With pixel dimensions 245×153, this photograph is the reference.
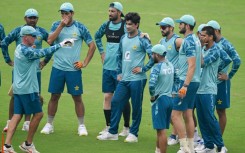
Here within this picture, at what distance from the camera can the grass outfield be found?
15.9 meters

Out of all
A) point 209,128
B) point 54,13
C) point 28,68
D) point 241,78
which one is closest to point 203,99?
point 209,128

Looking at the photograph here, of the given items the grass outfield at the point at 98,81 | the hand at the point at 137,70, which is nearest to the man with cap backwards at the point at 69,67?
the grass outfield at the point at 98,81

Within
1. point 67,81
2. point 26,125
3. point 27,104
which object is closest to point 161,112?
point 27,104

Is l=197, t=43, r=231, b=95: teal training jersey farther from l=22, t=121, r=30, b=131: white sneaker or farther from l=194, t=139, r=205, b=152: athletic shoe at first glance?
→ l=22, t=121, r=30, b=131: white sneaker

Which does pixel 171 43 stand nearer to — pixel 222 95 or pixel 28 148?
pixel 222 95

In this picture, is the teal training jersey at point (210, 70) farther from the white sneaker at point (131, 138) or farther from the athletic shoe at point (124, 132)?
the athletic shoe at point (124, 132)

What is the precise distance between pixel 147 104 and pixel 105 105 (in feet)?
8.58

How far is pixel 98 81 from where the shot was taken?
21484 millimetres

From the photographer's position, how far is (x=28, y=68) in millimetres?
14945

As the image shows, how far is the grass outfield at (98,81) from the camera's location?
1594 centimetres

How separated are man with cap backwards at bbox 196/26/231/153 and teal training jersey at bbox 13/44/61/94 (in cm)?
267

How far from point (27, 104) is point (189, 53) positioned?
2.97 m

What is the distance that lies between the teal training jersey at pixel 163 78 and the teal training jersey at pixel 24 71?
182 centimetres

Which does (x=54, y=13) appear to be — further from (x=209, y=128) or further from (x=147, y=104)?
(x=209, y=128)
